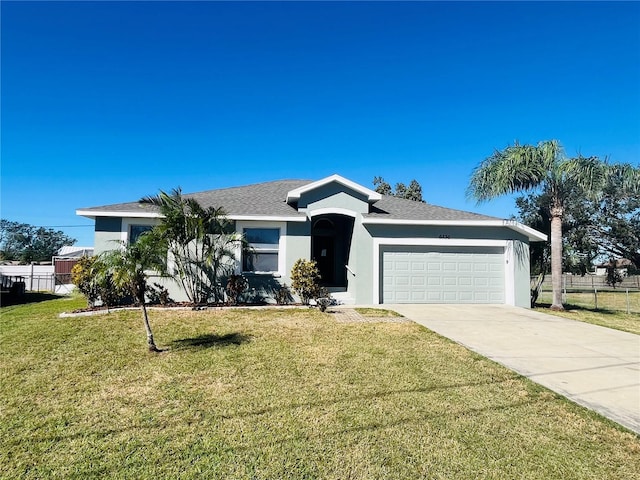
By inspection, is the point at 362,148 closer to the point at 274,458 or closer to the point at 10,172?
the point at 274,458

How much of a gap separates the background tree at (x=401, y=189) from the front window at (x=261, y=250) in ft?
84.6

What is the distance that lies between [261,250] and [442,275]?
272 inches

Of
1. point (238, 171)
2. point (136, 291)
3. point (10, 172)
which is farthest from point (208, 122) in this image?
point (10, 172)

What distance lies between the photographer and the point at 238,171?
25.1m

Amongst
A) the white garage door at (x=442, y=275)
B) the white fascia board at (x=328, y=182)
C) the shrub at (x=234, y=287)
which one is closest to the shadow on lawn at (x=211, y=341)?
the shrub at (x=234, y=287)

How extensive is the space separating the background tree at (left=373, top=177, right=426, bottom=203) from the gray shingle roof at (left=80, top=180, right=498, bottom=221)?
2130 centimetres

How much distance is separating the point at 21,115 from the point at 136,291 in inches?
542

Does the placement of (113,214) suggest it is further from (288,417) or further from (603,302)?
(603,302)

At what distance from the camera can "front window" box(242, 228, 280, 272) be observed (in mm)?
12195

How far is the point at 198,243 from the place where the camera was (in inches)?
444

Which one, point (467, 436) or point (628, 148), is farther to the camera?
point (628, 148)

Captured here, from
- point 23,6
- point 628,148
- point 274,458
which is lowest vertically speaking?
point 274,458

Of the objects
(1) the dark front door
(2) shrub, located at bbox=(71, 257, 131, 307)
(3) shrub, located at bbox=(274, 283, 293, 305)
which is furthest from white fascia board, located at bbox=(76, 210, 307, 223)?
(1) the dark front door

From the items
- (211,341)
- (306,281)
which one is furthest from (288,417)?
(306,281)
